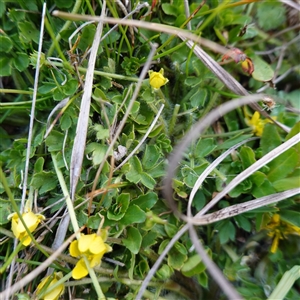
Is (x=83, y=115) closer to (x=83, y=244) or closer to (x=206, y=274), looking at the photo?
(x=83, y=244)

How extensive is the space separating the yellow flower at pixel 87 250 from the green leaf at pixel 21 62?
664 mm

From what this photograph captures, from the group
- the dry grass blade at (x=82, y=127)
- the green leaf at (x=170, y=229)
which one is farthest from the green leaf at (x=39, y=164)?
the green leaf at (x=170, y=229)

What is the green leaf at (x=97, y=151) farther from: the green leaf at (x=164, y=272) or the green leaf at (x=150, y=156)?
the green leaf at (x=164, y=272)

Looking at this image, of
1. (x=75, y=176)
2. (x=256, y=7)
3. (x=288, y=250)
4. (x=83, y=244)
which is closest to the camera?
(x=83, y=244)

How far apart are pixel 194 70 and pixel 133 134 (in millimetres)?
353

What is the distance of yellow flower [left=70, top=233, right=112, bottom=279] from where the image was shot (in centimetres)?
103

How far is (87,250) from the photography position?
1.04m

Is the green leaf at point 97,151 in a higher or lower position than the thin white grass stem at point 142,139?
lower

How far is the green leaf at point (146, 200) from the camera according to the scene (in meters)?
1.22

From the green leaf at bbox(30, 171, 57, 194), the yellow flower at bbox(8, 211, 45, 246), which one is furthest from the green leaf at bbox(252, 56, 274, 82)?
the yellow flower at bbox(8, 211, 45, 246)

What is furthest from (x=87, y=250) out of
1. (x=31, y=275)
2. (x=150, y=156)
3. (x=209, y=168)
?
(x=209, y=168)

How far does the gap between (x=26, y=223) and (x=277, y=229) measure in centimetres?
86

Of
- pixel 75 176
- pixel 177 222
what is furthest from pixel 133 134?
pixel 177 222

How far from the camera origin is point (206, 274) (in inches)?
51.1
